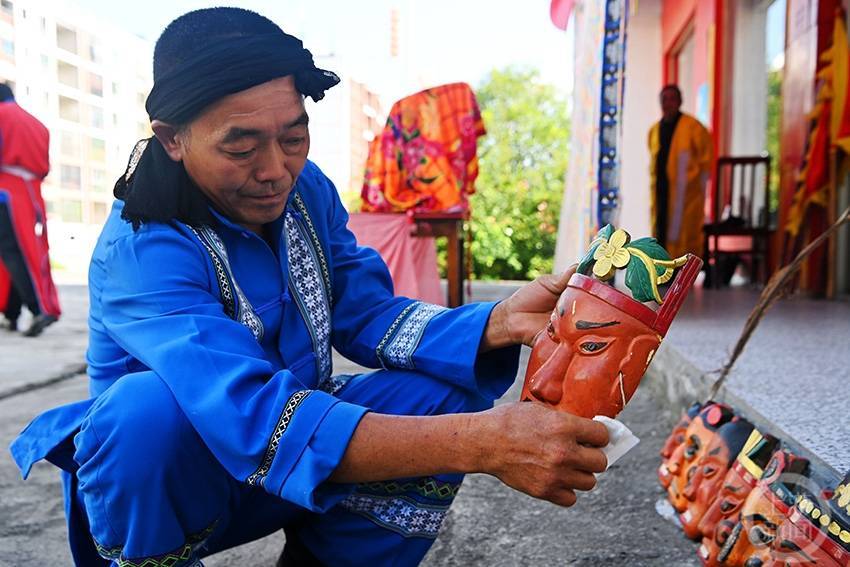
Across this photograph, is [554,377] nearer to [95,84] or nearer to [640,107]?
[95,84]

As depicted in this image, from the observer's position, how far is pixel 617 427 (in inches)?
41.3

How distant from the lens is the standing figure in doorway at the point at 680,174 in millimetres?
6121

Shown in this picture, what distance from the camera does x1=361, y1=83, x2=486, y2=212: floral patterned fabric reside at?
17.7ft

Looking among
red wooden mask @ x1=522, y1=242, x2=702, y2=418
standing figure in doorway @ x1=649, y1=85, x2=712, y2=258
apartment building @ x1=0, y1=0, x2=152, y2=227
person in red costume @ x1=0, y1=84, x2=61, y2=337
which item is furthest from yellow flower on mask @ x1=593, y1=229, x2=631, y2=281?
standing figure in doorway @ x1=649, y1=85, x2=712, y2=258

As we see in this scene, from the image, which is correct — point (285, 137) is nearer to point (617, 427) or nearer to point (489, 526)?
point (617, 427)

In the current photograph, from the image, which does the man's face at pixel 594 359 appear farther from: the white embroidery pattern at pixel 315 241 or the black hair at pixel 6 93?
the black hair at pixel 6 93

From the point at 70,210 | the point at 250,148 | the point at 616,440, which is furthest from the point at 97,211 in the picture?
the point at 616,440

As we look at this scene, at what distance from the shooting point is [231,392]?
106 centimetres

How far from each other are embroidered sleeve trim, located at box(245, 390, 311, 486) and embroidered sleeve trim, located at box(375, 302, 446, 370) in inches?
16.0

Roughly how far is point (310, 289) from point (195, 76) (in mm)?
437

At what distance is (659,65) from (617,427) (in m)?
10.7

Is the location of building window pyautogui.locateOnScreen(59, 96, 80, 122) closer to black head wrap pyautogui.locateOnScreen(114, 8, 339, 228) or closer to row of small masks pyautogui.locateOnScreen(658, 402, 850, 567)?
black head wrap pyautogui.locateOnScreen(114, 8, 339, 228)

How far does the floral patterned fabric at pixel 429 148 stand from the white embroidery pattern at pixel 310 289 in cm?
389

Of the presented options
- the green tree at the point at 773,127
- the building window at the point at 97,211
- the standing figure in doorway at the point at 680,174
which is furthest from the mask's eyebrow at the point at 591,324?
the green tree at the point at 773,127
